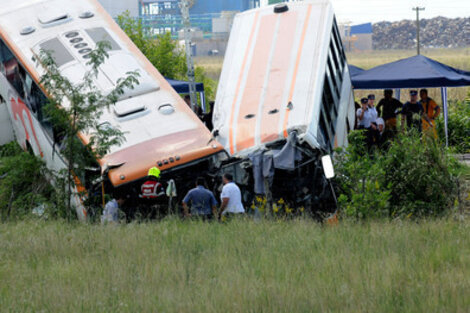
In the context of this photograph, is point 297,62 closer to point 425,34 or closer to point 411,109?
point 411,109

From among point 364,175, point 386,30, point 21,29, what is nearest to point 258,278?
point 364,175

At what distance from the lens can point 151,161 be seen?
40.5 feet

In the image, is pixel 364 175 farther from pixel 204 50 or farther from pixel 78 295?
pixel 204 50

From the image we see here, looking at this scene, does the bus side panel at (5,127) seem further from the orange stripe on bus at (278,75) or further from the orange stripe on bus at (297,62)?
the orange stripe on bus at (297,62)

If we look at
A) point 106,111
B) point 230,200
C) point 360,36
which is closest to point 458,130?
point 230,200

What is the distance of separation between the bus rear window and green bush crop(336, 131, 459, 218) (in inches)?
221

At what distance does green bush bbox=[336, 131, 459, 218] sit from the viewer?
→ 12414 mm

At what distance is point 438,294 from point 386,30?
634ft

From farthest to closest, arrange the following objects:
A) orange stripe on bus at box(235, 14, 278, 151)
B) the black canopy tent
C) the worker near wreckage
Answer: the black canopy tent, orange stripe on bus at box(235, 14, 278, 151), the worker near wreckage

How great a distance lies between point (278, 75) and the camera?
14.7 metres

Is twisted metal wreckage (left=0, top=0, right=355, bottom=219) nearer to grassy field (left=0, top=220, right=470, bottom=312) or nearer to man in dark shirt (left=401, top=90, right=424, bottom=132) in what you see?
man in dark shirt (left=401, top=90, right=424, bottom=132)

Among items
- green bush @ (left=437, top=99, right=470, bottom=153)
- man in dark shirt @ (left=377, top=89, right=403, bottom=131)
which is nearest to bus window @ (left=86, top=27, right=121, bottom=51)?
man in dark shirt @ (left=377, top=89, right=403, bottom=131)

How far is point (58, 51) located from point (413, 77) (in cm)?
912

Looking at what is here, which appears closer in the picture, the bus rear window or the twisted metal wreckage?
the twisted metal wreckage
